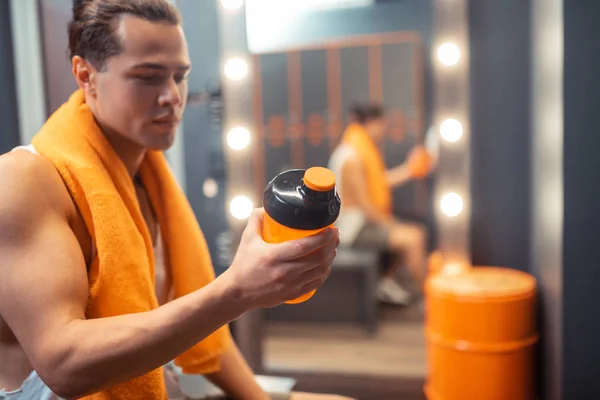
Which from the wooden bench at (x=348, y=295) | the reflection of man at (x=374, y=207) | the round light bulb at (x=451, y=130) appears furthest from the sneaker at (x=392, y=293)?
the round light bulb at (x=451, y=130)

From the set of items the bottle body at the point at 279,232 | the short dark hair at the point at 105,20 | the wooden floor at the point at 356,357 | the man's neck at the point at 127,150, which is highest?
the short dark hair at the point at 105,20

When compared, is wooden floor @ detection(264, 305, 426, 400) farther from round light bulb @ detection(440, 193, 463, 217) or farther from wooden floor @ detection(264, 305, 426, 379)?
round light bulb @ detection(440, 193, 463, 217)

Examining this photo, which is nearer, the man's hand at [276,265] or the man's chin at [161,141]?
the man's hand at [276,265]

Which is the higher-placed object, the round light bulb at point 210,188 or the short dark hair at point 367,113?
the short dark hair at point 367,113

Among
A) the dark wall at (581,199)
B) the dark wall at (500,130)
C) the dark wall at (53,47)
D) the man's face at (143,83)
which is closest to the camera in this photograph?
the man's face at (143,83)

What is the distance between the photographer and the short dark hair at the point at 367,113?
278 centimetres

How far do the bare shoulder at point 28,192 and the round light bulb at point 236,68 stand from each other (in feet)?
4.13

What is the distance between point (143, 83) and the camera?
73 cm

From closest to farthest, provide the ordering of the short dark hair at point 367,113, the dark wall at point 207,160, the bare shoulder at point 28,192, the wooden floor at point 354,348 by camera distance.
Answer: the bare shoulder at point 28,192 → the dark wall at point 207,160 → the wooden floor at point 354,348 → the short dark hair at point 367,113

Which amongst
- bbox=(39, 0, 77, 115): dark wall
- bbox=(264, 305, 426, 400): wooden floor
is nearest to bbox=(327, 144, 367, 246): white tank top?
bbox=(264, 305, 426, 400): wooden floor

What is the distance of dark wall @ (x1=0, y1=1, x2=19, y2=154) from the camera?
1.54 m

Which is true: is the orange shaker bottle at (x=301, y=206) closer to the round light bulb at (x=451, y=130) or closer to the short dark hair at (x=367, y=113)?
the round light bulb at (x=451, y=130)

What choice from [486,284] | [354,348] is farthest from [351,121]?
[486,284]

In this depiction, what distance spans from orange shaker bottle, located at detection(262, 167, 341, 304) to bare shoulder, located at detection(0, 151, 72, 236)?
0.93 feet
